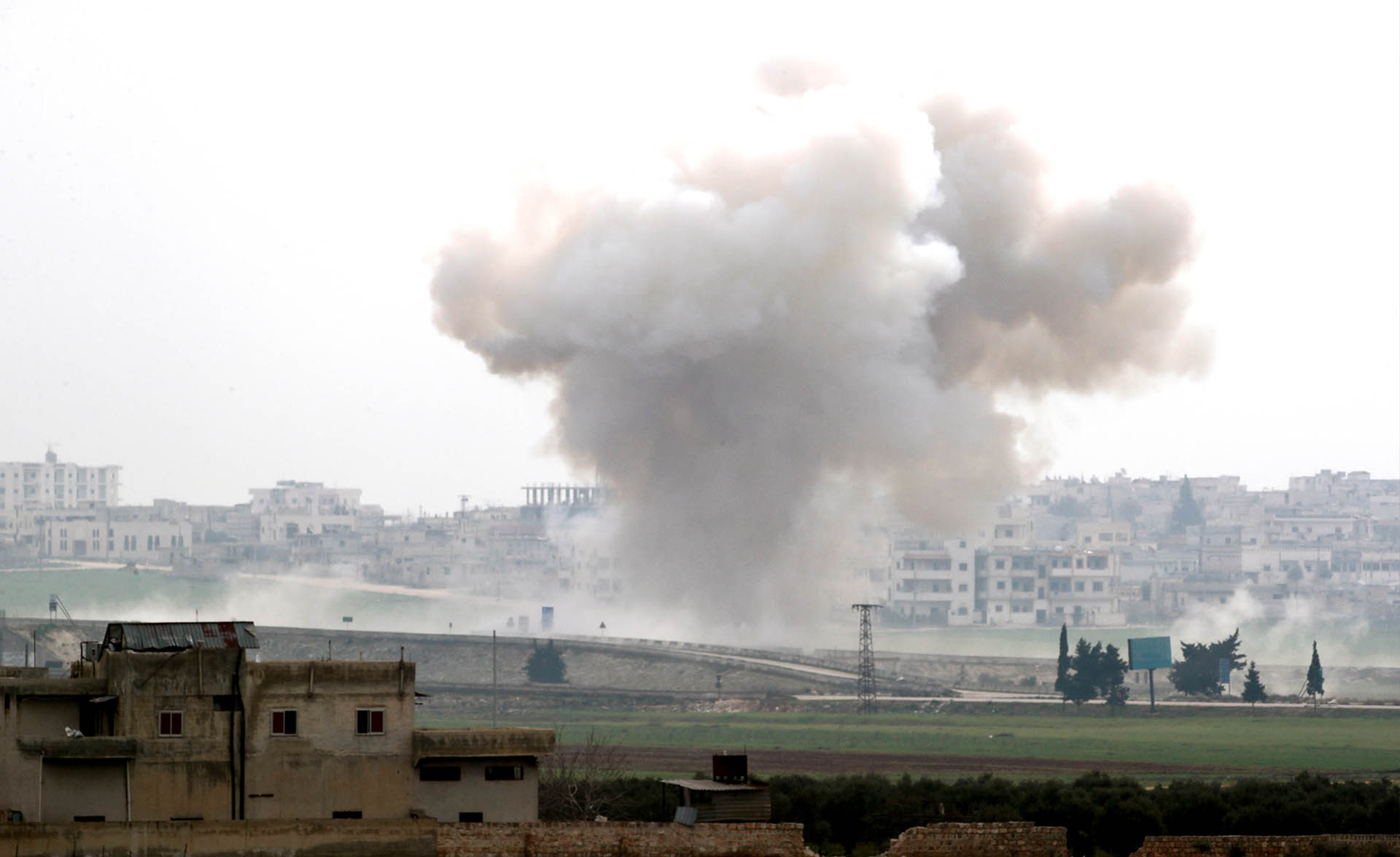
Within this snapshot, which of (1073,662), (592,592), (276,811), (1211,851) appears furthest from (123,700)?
(592,592)

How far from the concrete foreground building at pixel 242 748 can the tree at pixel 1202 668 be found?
59.8 meters

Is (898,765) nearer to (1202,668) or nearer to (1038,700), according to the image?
(1038,700)

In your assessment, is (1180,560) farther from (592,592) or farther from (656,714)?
(656,714)

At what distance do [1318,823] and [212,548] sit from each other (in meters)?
171

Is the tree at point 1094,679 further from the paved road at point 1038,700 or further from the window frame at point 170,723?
the window frame at point 170,723

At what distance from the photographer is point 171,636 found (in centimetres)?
2920

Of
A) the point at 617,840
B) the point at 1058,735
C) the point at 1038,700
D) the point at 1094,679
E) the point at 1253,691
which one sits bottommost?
the point at 1058,735

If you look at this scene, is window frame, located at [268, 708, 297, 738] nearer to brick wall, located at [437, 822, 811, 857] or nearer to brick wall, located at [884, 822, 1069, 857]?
brick wall, located at [437, 822, 811, 857]

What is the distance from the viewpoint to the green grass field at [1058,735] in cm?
5900

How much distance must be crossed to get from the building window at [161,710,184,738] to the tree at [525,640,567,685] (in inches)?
2518

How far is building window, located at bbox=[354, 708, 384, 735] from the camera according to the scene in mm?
27219

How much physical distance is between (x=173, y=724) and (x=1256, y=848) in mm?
14698

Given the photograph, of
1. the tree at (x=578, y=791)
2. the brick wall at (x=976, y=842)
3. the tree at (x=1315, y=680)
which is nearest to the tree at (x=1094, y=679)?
the tree at (x=1315, y=680)

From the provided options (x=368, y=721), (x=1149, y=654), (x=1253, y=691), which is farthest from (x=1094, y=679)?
(x=368, y=721)
